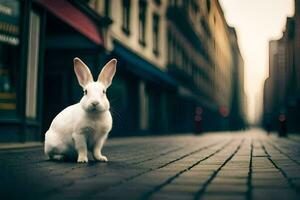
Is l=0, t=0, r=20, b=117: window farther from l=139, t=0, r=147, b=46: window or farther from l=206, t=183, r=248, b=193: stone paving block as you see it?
l=139, t=0, r=147, b=46: window

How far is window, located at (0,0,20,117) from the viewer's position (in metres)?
10.7

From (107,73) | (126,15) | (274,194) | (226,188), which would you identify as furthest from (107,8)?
(274,194)

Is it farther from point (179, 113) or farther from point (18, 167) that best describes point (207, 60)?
point (18, 167)

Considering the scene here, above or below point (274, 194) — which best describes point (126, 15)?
above

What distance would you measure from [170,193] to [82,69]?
9.20ft

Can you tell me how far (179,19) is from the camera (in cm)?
3033

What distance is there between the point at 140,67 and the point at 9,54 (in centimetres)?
919

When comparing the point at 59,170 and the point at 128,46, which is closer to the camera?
the point at 59,170

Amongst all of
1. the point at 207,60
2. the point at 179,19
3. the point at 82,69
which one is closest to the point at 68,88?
the point at 82,69

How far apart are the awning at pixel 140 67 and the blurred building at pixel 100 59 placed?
4 cm

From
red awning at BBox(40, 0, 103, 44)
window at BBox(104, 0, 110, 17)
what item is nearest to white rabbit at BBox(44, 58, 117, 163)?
red awning at BBox(40, 0, 103, 44)

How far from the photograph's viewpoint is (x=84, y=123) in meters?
6.00

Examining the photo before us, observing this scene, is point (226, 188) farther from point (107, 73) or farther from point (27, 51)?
point (27, 51)

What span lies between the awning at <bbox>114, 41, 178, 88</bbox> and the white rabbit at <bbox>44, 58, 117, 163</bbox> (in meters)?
10.9
